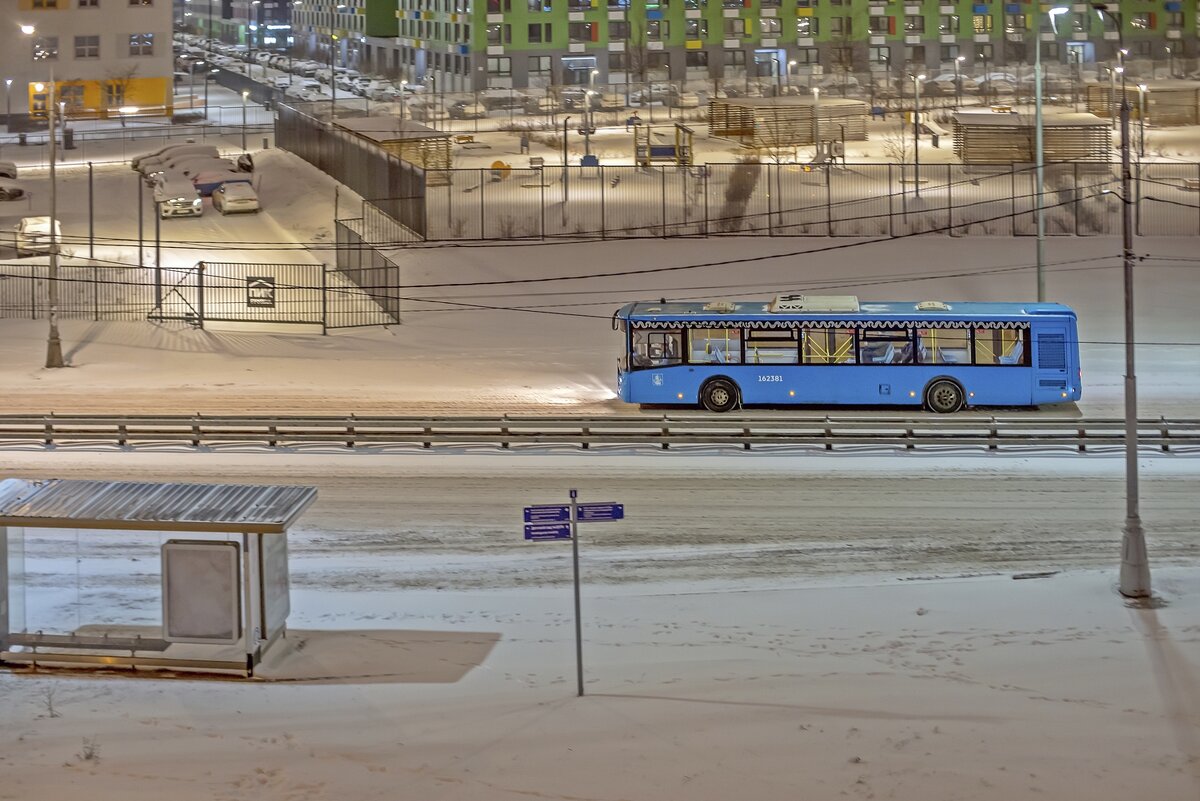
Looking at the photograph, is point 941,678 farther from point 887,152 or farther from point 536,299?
point 887,152

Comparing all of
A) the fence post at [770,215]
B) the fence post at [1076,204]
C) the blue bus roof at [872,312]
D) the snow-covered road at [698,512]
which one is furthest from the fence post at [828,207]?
the snow-covered road at [698,512]

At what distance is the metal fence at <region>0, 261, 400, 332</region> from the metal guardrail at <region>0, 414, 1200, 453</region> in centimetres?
1266

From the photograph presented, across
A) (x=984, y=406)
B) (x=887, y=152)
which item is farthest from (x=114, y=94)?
(x=984, y=406)

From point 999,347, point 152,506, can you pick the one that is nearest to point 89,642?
point 152,506

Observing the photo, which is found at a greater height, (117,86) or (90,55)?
(90,55)

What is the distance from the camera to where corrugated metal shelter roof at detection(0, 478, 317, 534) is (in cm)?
1511

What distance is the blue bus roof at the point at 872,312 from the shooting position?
96.7 feet

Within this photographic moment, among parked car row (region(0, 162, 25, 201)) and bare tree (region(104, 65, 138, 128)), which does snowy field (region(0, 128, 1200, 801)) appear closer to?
parked car row (region(0, 162, 25, 201))

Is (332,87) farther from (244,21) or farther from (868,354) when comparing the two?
(244,21)

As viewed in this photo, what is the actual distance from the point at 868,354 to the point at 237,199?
32.5 m

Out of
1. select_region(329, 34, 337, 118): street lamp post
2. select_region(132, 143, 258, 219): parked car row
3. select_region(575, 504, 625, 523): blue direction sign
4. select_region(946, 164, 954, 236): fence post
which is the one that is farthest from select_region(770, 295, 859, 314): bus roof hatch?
select_region(329, 34, 337, 118): street lamp post

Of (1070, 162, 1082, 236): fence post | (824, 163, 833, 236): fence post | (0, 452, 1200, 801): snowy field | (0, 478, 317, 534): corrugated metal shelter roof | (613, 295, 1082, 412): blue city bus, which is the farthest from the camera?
(1070, 162, 1082, 236): fence post

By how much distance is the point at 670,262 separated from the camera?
46156mm

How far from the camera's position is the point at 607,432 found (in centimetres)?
2772
